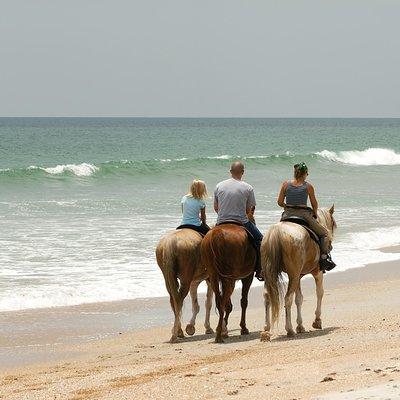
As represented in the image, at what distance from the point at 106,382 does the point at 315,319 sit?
3.53 m

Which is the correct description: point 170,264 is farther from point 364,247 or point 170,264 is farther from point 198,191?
point 364,247

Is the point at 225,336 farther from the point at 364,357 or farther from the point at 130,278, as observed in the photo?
the point at 130,278

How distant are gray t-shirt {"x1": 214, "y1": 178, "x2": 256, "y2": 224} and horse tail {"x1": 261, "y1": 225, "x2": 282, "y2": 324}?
0.67 meters

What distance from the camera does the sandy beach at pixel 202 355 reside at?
8094 mm

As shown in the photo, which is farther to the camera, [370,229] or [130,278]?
[370,229]

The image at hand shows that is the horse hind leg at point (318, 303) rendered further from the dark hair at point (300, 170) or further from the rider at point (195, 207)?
the rider at point (195, 207)

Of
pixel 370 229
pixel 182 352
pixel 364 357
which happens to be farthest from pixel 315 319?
pixel 370 229

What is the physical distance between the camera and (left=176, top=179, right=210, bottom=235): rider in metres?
12.1

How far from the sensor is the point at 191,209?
12.1 metres

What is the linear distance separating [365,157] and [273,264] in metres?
63.8

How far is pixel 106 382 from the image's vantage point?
920 cm

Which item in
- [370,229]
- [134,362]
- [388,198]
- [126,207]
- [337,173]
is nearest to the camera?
[134,362]

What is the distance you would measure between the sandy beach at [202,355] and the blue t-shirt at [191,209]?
1.40 metres

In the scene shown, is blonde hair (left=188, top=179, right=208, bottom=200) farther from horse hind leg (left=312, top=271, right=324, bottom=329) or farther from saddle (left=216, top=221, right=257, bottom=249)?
horse hind leg (left=312, top=271, right=324, bottom=329)
